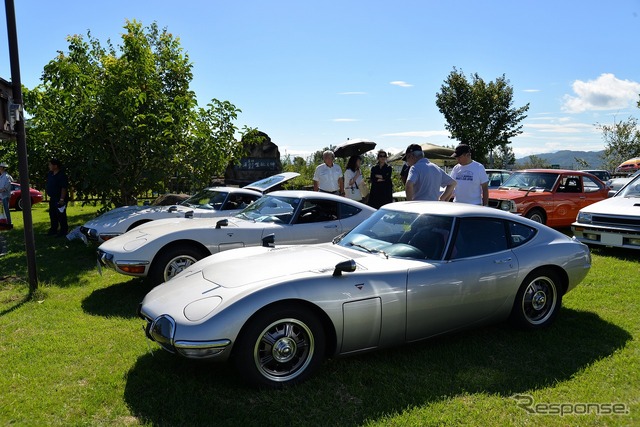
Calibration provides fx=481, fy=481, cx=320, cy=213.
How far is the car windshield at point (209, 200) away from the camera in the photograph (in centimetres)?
820

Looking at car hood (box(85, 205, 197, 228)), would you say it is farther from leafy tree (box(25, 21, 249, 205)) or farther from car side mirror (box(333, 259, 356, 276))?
car side mirror (box(333, 259, 356, 276))

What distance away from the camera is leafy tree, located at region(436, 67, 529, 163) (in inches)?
1032

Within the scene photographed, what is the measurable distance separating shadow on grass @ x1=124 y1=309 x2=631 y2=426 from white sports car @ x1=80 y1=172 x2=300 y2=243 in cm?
413

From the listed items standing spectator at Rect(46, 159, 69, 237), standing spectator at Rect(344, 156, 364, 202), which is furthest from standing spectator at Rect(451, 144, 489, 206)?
standing spectator at Rect(46, 159, 69, 237)

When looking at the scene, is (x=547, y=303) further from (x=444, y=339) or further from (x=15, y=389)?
(x=15, y=389)

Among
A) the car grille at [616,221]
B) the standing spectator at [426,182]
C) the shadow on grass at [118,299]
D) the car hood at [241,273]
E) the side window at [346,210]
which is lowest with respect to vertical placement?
the shadow on grass at [118,299]

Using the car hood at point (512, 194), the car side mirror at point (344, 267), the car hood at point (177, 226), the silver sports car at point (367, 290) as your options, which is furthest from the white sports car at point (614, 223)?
the car side mirror at point (344, 267)

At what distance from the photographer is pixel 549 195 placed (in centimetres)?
→ 1041

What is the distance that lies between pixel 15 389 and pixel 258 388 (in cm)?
176

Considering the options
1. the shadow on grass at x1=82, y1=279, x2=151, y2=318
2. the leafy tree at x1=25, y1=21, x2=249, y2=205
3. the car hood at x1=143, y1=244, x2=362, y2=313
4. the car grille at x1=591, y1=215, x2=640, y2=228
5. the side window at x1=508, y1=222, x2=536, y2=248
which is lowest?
the shadow on grass at x1=82, y1=279, x2=151, y2=318

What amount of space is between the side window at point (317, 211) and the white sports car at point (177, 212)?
2005mm

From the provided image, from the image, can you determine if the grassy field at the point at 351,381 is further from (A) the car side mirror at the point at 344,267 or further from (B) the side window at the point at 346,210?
(B) the side window at the point at 346,210

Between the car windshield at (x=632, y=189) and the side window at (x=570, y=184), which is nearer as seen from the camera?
the car windshield at (x=632, y=189)

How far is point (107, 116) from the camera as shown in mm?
9766
